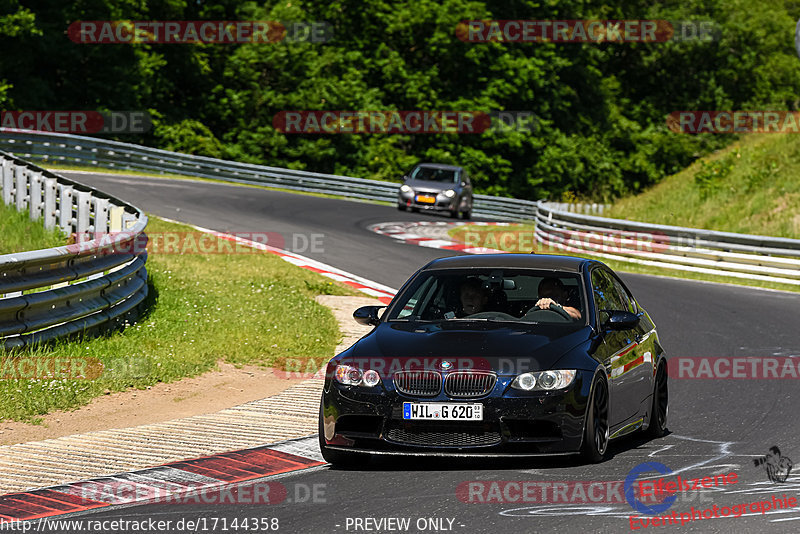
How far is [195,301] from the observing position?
15375 millimetres

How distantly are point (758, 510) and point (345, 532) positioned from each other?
7.31ft

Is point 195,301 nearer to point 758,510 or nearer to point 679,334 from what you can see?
point 679,334

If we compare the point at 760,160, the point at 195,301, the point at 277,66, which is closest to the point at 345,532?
the point at 195,301

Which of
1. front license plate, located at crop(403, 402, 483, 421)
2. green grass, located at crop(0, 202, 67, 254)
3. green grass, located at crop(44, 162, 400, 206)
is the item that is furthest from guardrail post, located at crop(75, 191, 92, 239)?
green grass, located at crop(44, 162, 400, 206)

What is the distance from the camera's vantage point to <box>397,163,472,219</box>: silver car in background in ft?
117

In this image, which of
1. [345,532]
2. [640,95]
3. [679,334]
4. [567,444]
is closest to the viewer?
[345,532]

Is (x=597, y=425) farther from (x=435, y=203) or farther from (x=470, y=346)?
(x=435, y=203)

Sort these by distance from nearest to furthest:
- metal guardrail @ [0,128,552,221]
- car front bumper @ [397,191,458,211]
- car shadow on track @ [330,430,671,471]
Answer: car shadow on track @ [330,430,671,471], car front bumper @ [397,191,458,211], metal guardrail @ [0,128,552,221]

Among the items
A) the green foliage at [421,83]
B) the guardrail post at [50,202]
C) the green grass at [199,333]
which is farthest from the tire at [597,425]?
the green foliage at [421,83]

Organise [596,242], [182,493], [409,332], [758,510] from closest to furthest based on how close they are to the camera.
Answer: [758,510], [182,493], [409,332], [596,242]

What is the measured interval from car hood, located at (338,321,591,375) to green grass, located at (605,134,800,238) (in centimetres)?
2174

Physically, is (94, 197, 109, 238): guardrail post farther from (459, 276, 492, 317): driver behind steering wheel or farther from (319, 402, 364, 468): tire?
(319, 402, 364, 468): tire

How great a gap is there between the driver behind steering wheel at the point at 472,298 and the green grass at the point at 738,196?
21.2 metres

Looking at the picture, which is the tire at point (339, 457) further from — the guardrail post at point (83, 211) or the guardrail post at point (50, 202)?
the guardrail post at point (50, 202)
